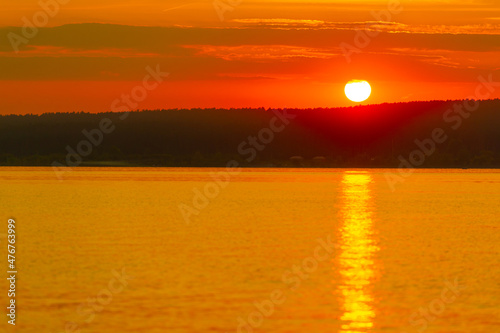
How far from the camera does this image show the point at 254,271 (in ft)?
94.1

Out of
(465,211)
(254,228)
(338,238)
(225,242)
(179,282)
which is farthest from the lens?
(465,211)

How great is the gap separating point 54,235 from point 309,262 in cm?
1454

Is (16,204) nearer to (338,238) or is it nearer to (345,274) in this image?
(338,238)

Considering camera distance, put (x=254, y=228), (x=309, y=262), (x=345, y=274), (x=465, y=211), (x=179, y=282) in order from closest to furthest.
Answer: (x=179, y=282) → (x=345, y=274) → (x=309, y=262) → (x=254, y=228) → (x=465, y=211)

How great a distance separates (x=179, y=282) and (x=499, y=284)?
31.8 ft

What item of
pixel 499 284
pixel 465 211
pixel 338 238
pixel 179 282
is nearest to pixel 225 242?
pixel 338 238

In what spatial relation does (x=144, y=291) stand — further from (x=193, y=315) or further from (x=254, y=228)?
(x=254, y=228)

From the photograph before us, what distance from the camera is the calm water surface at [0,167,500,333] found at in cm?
2095

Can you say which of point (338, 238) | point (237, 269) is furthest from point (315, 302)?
point (338, 238)

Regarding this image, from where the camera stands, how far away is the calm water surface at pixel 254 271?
68.7 feet

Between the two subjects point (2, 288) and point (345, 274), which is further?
point (345, 274)

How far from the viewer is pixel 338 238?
4031cm

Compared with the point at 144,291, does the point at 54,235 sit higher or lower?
higher

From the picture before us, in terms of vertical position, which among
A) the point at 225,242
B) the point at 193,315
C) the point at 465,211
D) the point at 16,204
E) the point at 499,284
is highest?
the point at 16,204
